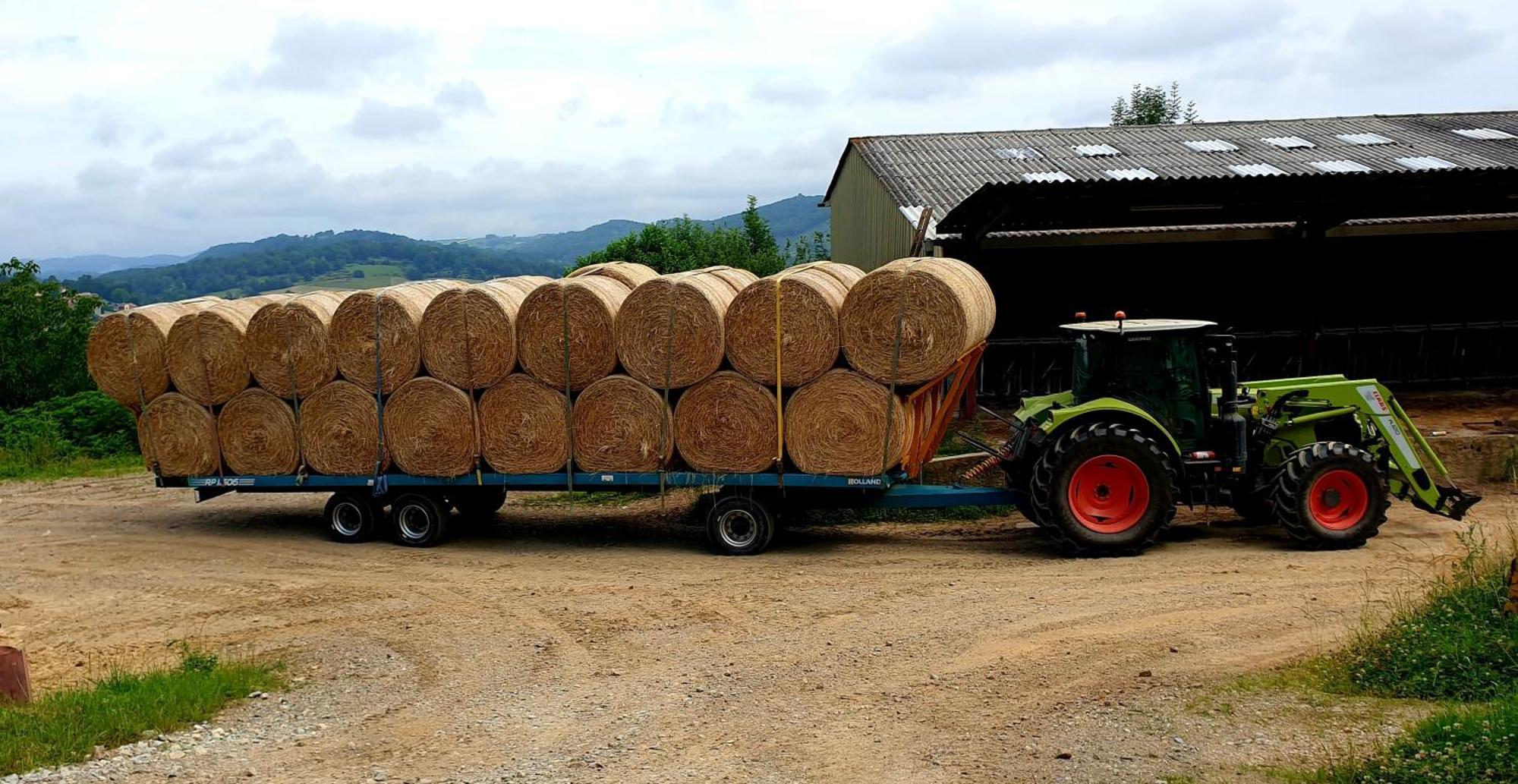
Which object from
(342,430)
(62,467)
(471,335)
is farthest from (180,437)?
(62,467)

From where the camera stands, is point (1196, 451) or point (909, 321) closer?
point (909, 321)

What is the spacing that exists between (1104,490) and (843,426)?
227 cm

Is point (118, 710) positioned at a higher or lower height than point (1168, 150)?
lower

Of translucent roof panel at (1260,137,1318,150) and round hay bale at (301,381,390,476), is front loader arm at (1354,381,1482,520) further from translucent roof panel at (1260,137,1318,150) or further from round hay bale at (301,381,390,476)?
translucent roof panel at (1260,137,1318,150)

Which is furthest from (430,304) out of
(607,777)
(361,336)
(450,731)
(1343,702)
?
(1343,702)

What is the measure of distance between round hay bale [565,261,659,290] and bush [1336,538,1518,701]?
725 cm

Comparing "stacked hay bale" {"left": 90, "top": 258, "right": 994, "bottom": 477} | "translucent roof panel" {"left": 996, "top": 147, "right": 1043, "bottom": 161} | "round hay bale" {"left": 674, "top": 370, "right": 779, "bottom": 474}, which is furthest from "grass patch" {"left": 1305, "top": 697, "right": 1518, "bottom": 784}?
"translucent roof panel" {"left": 996, "top": 147, "right": 1043, "bottom": 161}

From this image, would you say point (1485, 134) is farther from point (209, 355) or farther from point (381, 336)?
point (209, 355)

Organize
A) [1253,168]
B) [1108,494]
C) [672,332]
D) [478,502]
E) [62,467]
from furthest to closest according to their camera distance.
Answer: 1. [62,467]
2. [1253,168]
3. [478,502]
4. [672,332]
5. [1108,494]

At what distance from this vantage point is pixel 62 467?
17.9 m

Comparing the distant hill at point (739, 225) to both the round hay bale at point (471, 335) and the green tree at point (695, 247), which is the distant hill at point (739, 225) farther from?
the round hay bale at point (471, 335)

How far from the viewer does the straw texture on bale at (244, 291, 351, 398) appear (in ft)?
37.5

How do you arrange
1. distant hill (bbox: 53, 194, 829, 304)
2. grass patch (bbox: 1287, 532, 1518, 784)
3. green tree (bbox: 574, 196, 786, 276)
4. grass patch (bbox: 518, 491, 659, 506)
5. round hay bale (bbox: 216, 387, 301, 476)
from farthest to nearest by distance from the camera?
distant hill (bbox: 53, 194, 829, 304)
green tree (bbox: 574, 196, 786, 276)
grass patch (bbox: 518, 491, 659, 506)
round hay bale (bbox: 216, 387, 301, 476)
grass patch (bbox: 1287, 532, 1518, 784)

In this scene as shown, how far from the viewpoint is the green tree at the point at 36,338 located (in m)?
21.3
